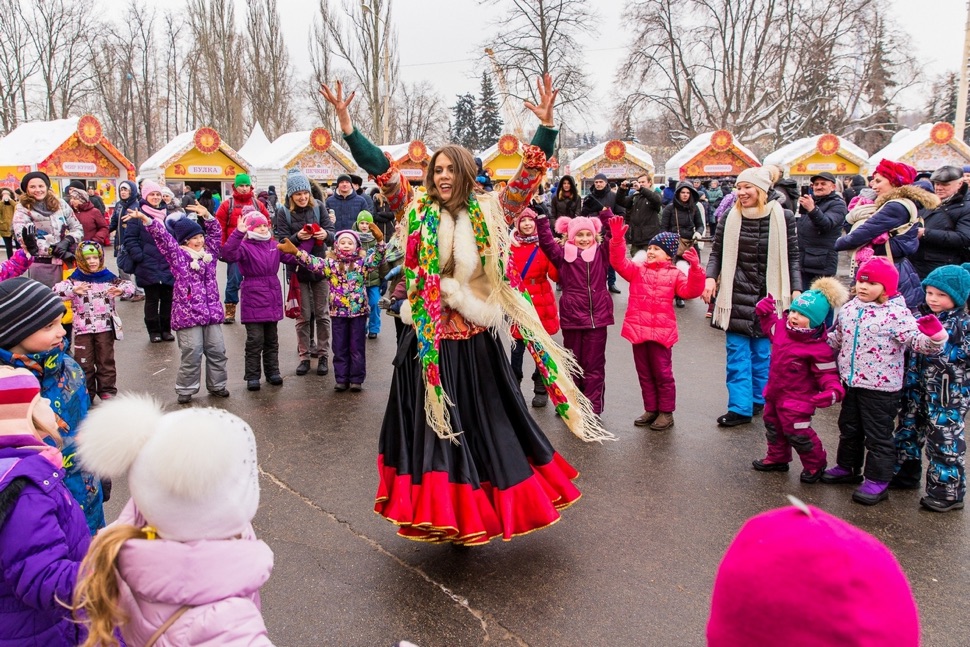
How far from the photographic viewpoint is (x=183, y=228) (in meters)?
6.84

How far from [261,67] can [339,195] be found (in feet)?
120

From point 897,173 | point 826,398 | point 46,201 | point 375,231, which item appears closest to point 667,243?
point 897,173

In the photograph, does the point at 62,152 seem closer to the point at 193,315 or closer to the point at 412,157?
the point at 412,157

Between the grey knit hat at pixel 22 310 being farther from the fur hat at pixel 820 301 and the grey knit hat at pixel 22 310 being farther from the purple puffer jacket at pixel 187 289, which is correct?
the fur hat at pixel 820 301

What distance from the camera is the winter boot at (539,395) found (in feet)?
19.8

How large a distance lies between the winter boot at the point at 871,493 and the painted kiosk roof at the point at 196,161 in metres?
21.8

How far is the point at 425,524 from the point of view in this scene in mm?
3174

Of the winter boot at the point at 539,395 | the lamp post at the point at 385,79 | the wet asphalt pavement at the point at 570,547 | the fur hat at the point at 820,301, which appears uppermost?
the lamp post at the point at 385,79

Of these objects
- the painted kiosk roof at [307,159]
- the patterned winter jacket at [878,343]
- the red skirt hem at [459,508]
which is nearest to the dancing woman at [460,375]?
the red skirt hem at [459,508]

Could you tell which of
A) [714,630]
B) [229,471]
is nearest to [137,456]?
[229,471]

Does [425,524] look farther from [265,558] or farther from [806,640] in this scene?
[806,640]

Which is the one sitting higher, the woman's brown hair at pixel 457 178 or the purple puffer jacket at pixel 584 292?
the woman's brown hair at pixel 457 178

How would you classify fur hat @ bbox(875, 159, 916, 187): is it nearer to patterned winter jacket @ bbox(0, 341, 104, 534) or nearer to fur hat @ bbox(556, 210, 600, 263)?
fur hat @ bbox(556, 210, 600, 263)

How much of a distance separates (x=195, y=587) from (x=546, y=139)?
2.52 m
